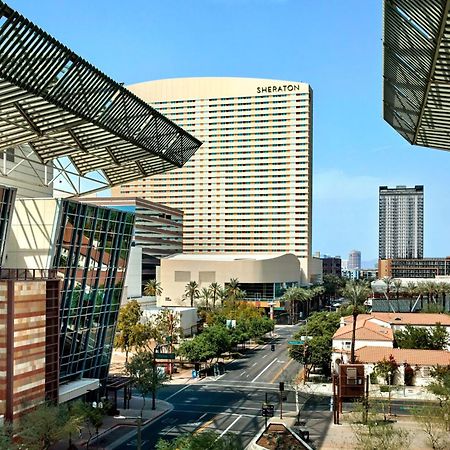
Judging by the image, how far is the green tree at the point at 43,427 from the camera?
37.0 meters

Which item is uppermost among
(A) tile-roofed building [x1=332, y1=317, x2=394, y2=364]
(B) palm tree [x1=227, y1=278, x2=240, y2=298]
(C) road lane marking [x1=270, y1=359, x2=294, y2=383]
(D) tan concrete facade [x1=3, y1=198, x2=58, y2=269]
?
(D) tan concrete facade [x1=3, y1=198, x2=58, y2=269]

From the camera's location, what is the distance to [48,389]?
43250 mm

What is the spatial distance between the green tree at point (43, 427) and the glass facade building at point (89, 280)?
10937 millimetres

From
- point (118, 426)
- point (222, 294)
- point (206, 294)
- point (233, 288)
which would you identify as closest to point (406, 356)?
point (118, 426)

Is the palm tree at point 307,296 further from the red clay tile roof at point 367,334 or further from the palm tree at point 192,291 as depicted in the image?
the red clay tile roof at point 367,334

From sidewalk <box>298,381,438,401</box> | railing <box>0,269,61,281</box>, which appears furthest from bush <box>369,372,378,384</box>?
railing <box>0,269,61,281</box>

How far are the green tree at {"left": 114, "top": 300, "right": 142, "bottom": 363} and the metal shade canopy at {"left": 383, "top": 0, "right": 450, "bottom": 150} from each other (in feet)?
158

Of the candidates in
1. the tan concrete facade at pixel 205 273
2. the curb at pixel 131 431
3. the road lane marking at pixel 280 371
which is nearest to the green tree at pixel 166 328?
the road lane marking at pixel 280 371

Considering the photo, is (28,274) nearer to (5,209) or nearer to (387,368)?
(5,209)

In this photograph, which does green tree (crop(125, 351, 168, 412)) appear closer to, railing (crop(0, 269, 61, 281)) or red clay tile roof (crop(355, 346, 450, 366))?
railing (crop(0, 269, 61, 281))

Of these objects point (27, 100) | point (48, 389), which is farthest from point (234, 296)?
point (27, 100)

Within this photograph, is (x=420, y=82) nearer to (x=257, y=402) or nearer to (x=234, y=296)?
(x=257, y=402)

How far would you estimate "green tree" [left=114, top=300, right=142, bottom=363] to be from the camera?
8150 centimetres

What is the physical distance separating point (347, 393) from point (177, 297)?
318ft
